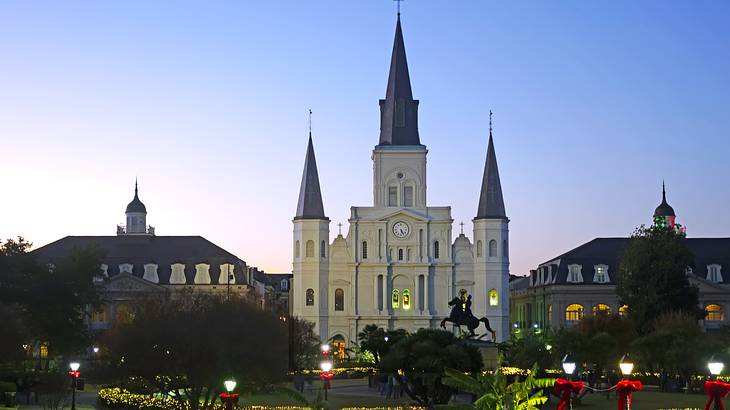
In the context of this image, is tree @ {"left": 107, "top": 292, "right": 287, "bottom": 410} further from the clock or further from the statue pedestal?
the clock

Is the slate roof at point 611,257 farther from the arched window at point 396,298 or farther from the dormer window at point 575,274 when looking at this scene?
the arched window at point 396,298

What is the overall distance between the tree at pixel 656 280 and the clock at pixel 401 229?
113 feet

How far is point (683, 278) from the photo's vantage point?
289 ft

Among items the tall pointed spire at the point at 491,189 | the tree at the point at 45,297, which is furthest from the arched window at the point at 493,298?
the tree at the point at 45,297

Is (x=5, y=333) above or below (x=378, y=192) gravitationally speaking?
below

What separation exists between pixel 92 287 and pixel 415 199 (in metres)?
42.9

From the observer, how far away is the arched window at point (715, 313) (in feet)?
409

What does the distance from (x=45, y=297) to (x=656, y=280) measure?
41.5m

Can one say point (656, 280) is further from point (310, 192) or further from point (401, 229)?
point (310, 192)

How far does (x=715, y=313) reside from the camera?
411 feet

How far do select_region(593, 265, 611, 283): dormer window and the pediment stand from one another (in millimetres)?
44469

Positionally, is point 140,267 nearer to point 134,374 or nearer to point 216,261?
point 216,261

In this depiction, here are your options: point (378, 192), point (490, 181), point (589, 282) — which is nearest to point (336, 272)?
point (378, 192)

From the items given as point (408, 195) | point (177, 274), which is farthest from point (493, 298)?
point (177, 274)
